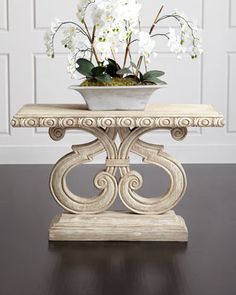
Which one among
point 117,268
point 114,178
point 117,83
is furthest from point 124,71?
point 117,268

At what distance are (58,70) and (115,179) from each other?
2.75m

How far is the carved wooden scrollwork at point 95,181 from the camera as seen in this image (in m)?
2.13

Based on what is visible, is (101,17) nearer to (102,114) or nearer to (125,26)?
(125,26)

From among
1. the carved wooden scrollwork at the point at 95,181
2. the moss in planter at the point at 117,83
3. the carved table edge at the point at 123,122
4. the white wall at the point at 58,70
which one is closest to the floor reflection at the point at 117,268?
the carved wooden scrollwork at the point at 95,181

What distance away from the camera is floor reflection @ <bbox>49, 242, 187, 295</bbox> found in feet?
5.36

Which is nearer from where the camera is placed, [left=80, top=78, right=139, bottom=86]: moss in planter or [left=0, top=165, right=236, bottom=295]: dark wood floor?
[left=0, top=165, right=236, bottom=295]: dark wood floor

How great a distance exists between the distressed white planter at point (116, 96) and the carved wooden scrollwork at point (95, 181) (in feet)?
0.22

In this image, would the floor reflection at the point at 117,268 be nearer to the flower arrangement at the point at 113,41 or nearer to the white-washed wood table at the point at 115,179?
the white-washed wood table at the point at 115,179

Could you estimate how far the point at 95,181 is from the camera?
2127 mm

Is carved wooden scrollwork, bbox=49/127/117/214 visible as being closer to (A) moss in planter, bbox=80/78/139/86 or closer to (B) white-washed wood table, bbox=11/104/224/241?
(B) white-washed wood table, bbox=11/104/224/241

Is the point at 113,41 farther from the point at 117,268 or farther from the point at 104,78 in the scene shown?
the point at 117,268

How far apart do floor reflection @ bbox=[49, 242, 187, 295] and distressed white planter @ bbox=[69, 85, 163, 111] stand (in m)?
0.39

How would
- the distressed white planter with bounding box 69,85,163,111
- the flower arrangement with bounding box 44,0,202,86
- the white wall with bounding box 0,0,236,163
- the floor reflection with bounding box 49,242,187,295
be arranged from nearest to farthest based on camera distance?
the floor reflection with bounding box 49,242,187,295 → the flower arrangement with bounding box 44,0,202,86 → the distressed white planter with bounding box 69,85,163,111 → the white wall with bounding box 0,0,236,163

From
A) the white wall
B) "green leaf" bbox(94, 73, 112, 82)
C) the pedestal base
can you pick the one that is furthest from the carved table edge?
the white wall
